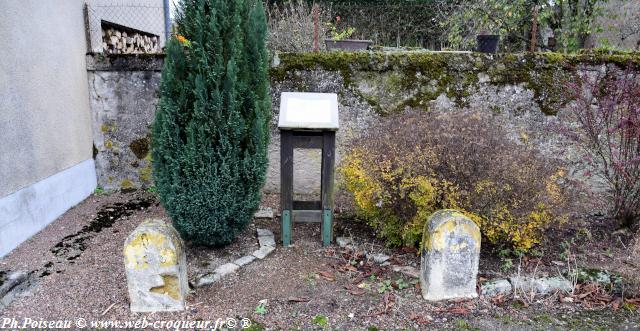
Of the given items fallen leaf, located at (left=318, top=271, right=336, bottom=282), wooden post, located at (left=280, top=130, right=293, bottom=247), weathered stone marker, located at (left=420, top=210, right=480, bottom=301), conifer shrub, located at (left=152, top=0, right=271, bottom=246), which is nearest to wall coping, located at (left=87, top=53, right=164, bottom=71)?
conifer shrub, located at (left=152, top=0, right=271, bottom=246)

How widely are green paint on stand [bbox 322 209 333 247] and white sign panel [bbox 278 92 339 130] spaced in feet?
2.64

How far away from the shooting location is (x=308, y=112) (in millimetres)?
3670

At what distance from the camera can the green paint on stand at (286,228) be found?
12.5 ft

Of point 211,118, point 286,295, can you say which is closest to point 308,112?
point 211,118

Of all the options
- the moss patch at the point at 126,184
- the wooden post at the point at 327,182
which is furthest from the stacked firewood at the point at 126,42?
the wooden post at the point at 327,182

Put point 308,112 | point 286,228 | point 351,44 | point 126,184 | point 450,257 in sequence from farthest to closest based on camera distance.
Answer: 1. point 351,44
2. point 126,184
3. point 286,228
4. point 308,112
5. point 450,257

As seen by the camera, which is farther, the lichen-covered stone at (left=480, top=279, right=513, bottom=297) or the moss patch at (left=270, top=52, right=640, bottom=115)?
the moss patch at (left=270, top=52, right=640, bottom=115)

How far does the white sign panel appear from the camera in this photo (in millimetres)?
3541

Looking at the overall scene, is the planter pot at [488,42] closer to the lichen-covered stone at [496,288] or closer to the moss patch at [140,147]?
the lichen-covered stone at [496,288]

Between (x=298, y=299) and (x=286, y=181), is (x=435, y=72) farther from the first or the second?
(x=298, y=299)

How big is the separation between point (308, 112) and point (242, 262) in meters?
1.40

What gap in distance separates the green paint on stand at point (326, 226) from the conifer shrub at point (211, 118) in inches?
27.3

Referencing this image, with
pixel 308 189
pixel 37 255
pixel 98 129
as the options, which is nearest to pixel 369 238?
pixel 308 189

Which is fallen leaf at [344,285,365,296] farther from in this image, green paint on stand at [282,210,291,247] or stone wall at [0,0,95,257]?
stone wall at [0,0,95,257]
